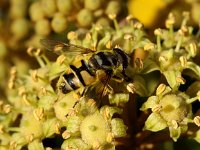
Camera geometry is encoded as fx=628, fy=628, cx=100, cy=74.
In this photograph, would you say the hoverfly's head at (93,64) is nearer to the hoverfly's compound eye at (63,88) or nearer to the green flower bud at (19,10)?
the hoverfly's compound eye at (63,88)

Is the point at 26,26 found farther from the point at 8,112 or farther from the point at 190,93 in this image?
the point at 190,93

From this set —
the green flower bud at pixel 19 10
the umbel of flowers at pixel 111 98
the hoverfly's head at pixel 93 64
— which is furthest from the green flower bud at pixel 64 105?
the green flower bud at pixel 19 10

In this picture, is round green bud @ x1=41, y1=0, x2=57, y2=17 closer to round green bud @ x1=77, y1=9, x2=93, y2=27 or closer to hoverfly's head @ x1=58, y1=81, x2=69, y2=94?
round green bud @ x1=77, y1=9, x2=93, y2=27

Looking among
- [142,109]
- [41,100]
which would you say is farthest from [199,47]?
[41,100]

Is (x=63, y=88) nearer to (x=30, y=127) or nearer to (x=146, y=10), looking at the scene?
(x=30, y=127)

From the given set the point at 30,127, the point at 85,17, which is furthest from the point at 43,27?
the point at 30,127

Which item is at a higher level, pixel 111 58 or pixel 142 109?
pixel 111 58

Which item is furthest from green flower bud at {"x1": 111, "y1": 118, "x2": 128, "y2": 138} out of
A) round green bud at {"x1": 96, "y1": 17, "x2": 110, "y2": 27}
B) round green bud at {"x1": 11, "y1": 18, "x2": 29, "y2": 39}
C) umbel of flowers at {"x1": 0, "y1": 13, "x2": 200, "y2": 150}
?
→ round green bud at {"x1": 11, "y1": 18, "x2": 29, "y2": 39}
